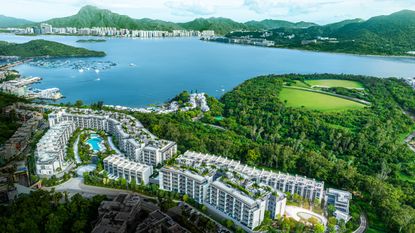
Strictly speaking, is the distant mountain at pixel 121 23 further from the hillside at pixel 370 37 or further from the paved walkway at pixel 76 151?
the paved walkway at pixel 76 151

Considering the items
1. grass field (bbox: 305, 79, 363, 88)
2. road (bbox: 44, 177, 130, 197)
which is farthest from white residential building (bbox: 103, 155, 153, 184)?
grass field (bbox: 305, 79, 363, 88)

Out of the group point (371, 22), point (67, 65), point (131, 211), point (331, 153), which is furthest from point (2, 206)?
point (371, 22)

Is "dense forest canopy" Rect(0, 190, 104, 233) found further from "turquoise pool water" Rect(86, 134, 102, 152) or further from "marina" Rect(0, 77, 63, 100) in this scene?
"marina" Rect(0, 77, 63, 100)

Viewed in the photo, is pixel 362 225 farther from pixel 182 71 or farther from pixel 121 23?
pixel 121 23

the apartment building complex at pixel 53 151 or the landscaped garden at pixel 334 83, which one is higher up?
the landscaped garden at pixel 334 83

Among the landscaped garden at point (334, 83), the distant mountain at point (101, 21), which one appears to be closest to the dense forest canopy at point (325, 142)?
the landscaped garden at point (334, 83)

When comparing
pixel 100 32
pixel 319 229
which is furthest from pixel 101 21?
pixel 319 229
